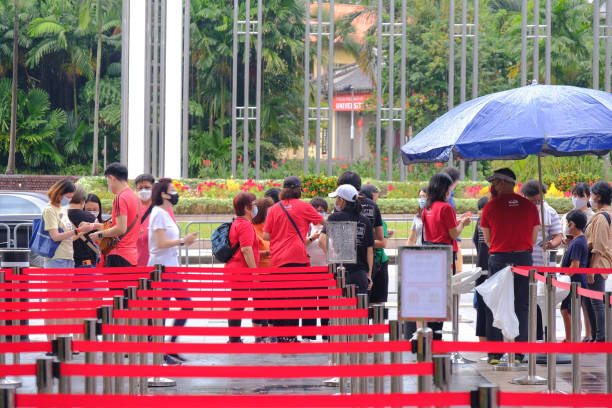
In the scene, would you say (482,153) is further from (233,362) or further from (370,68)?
(370,68)

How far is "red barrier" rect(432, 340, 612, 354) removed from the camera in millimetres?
4781

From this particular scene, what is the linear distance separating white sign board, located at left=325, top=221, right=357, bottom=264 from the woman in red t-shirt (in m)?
1.30

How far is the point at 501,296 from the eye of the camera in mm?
9078

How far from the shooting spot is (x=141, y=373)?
13.5ft

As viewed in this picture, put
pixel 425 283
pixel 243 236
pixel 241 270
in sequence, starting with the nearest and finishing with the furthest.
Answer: pixel 425 283 → pixel 241 270 → pixel 243 236

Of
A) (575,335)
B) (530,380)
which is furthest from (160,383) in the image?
(575,335)

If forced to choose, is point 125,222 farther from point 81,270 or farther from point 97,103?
point 97,103

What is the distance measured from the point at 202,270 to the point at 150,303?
2.65 meters

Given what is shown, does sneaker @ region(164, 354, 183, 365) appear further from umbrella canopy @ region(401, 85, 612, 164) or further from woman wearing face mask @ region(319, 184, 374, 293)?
umbrella canopy @ region(401, 85, 612, 164)

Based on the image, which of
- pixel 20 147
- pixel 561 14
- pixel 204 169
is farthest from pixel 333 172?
pixel 20 147

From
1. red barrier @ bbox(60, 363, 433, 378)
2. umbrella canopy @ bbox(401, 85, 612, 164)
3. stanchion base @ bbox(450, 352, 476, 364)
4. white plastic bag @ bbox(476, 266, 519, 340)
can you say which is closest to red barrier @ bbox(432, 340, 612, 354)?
red barrier @ bbox(60, 363, 433, 378)

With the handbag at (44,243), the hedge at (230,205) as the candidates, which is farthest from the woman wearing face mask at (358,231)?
the hedge at (230,205)

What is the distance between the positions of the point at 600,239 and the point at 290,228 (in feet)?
11.1

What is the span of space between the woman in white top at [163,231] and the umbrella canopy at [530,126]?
2638 millimetres
